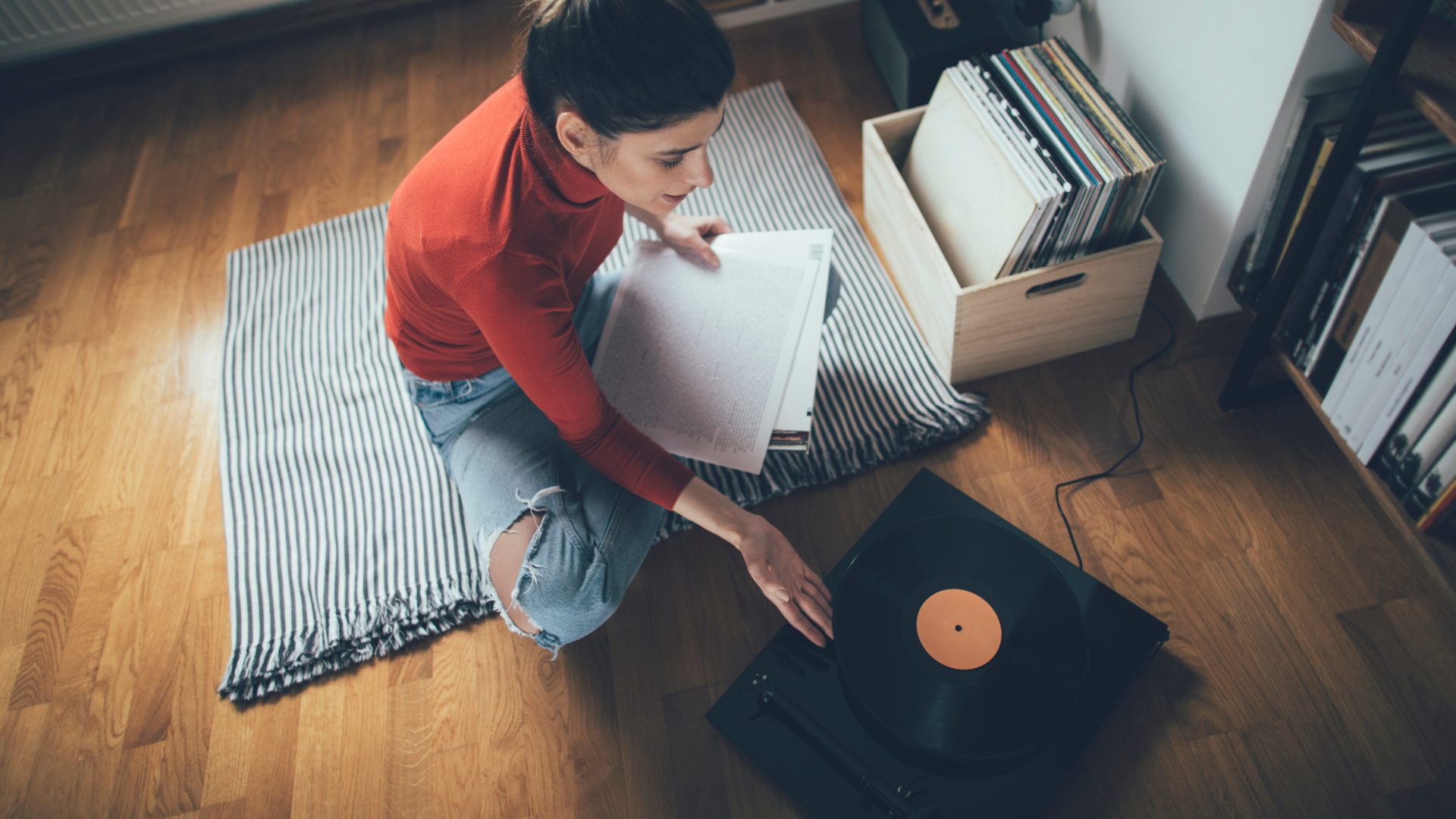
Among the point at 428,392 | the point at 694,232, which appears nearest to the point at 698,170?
the point at 694,232

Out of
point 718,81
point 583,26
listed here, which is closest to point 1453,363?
point 718,81

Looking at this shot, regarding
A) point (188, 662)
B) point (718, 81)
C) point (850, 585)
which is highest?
point (718, 81)

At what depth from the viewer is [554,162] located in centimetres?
87

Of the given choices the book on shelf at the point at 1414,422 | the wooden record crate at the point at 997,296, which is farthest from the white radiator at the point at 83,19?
the book on shelf at the point at 1414,422

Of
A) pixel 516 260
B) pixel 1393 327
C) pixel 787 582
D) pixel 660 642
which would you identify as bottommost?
pixel 660 642

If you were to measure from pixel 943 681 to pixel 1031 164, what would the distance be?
0.75 metres

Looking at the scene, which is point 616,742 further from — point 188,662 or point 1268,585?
point 1268,585

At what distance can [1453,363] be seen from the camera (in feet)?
2.87

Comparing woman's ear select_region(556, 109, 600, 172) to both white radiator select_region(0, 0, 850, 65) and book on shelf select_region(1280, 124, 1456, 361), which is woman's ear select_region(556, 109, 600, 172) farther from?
white radiator select_region(0, 0, 850, 65)

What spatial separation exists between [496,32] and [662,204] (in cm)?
156

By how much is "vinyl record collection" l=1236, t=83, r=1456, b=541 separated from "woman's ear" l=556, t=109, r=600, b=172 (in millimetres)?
867

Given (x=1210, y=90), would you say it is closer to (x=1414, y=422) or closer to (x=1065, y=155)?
(x=1065, y=155)

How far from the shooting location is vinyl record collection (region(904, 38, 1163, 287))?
3.79ft

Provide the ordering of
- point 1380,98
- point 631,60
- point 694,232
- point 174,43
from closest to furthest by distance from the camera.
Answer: point 631,60
point 1380,98
point 694,232
point 174,43
